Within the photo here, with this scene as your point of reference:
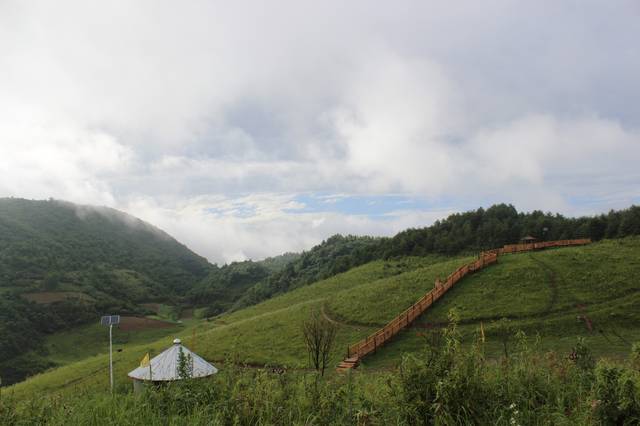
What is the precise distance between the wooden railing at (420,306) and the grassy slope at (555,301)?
645 mm

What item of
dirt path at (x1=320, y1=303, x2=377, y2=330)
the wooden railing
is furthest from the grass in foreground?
dirt path at (x1=320, y1=303, x2=377, y2=330)

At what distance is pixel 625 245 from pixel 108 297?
392 feet

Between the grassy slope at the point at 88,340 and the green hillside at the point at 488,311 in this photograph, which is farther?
the grassy slope at the point at 88,340

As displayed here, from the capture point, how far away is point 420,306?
36.4 m

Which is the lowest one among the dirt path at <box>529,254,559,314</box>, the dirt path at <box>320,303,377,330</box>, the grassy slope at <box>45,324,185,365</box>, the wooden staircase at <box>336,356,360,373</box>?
the grassy slope at <box>45,324,185,365</box>

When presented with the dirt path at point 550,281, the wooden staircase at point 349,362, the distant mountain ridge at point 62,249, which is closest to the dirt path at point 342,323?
the wooden staircase at point 349,362

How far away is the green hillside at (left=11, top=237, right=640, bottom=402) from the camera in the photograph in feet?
95.8

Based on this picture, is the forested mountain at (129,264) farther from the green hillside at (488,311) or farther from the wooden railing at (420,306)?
the green hillside at (488,311)

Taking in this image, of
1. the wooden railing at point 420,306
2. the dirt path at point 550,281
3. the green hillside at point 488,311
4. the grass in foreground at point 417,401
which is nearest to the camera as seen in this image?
the grass in foreground at point 417,401

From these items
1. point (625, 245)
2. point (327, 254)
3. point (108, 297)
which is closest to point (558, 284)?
point (625, 245)

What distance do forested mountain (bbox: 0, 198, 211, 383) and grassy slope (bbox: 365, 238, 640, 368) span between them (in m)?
75.0

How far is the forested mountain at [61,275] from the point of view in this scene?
294 feet

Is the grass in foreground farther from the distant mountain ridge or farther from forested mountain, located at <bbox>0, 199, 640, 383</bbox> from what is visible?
the distant mountain ridge

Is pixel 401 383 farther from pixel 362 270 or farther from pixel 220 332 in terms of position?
pixel 362 270
